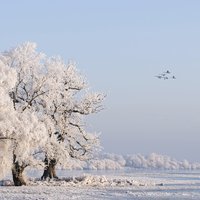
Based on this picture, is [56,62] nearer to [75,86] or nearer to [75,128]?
[75,86]

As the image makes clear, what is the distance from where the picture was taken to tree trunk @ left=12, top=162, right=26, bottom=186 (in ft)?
153

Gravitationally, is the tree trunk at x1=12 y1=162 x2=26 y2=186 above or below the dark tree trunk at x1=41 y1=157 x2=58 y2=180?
below

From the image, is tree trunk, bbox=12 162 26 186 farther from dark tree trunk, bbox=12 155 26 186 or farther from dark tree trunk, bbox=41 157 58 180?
dark tree trunk, bbox=41 157 58 180

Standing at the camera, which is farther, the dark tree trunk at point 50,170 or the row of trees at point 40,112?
the dark tree trunk at point 50,170

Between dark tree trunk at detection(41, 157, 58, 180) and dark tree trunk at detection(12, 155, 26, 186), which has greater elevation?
dark tree trunk at detection(41, 157, 58, 180)

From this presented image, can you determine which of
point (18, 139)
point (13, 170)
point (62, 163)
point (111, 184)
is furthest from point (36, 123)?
point (62, 163)

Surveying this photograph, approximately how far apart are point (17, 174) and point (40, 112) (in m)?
6.74

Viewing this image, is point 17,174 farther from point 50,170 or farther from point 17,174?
point 50,170

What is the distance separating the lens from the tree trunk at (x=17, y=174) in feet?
153

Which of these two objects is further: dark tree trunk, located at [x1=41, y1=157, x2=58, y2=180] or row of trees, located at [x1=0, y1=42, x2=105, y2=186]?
dark tree trunk, located at [x1=41, y1=157, x2=58, y2=180]

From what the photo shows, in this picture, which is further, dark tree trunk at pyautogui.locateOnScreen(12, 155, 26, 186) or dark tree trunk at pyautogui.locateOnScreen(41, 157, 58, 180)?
dark tree trunk at pyautogui.locateOnScreen(41, 157, 58, 180)

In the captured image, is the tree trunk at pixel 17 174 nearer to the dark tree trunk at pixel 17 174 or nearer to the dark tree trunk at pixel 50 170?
the dark tree trunk at pixel 17 174

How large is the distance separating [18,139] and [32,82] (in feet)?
29.8

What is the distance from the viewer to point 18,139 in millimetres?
41469
